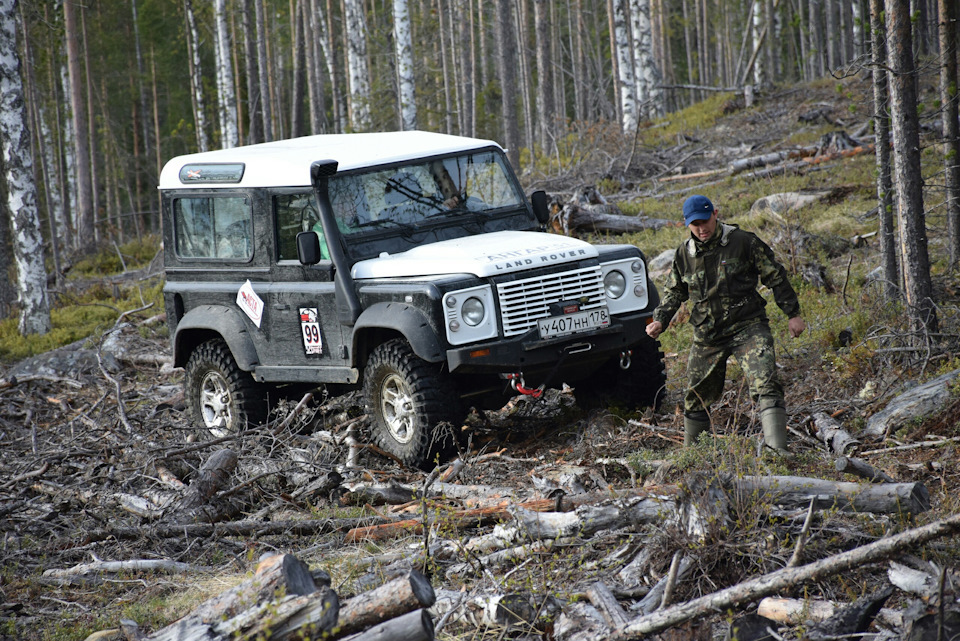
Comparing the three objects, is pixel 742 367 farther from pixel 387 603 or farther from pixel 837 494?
pixel 387 603

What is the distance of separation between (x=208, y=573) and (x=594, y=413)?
318 cm

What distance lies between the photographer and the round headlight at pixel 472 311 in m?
6.55

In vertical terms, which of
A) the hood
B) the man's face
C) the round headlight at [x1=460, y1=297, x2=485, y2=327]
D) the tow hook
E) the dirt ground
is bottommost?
the dirt ground

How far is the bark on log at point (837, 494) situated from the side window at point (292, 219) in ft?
13.6

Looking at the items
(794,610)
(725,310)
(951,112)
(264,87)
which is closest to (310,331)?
(725,310)

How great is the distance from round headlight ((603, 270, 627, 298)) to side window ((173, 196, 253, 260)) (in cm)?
295

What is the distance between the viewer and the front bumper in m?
6.50

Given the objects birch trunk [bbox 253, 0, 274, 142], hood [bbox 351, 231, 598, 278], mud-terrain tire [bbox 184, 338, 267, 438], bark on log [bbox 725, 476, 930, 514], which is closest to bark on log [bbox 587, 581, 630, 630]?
bark on log [bbox 725, 476, 930, 514]

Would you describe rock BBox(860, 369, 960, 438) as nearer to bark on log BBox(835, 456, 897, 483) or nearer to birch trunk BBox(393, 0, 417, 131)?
bark on log BBox(835, 456, 897, 483)

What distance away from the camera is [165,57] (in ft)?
143

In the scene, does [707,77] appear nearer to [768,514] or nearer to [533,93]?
[533,93]

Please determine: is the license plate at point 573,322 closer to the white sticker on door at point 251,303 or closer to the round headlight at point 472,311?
the round headlight at point 472,311

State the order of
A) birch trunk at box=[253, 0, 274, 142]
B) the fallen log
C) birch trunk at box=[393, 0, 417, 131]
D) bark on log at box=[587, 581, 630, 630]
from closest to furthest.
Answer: the fallen log
bark on log at box=[587, 581, 630, 630]
birch trunk at box=[393, 0, 417, 131]
birch trunk at box=[253, 0, 274, 142]

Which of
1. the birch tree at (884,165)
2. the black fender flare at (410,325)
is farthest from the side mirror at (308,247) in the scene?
the birch tree at (884,165)
